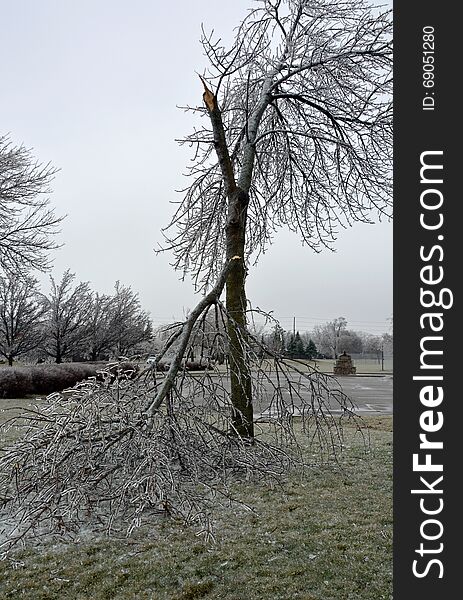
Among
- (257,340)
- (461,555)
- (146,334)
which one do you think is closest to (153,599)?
(461,555)

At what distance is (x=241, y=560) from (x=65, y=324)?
1757cm

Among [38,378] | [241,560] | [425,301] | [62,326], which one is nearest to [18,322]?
[62,326]

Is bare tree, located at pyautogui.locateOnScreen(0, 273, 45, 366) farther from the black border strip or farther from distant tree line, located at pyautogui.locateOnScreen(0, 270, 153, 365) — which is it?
the black border strip

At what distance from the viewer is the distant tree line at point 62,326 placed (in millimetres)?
19594

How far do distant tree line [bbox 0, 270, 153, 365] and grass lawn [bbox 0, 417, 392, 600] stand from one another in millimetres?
15292

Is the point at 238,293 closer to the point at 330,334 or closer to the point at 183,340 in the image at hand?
the point at 183,340

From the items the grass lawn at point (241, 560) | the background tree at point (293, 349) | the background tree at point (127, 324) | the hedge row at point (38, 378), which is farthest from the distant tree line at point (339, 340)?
the grass lawn at point (241, 560)

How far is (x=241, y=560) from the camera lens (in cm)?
334

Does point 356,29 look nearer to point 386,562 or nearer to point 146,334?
point 386,562

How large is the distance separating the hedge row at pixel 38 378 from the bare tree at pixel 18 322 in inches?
226

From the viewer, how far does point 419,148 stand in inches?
91.4

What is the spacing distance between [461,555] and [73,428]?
2.78 metres

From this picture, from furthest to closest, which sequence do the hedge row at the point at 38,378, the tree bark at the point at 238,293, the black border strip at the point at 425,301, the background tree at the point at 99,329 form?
the background tree at the point at 99,329, the hedge row at the point at 38,378, the tree bark at the point at 238,293, the black border strip at the point at 425,301

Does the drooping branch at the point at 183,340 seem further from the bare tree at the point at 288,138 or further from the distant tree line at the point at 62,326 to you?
the distant tree line at the point at 62,326
